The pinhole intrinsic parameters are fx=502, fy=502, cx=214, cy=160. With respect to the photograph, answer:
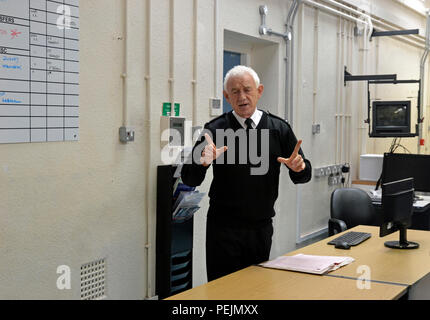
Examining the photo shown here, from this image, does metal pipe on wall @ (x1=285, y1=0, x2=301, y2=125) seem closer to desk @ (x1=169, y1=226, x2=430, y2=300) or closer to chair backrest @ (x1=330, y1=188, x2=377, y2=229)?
chair backrest @ (x1=330, y1=188, x2=377, y2=229)

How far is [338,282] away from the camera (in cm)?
237

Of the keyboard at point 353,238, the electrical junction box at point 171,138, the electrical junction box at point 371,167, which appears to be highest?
the electrical junction box at point 171,138

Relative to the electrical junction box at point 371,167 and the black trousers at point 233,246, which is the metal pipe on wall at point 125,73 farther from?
the electrical junction box at point 371,167

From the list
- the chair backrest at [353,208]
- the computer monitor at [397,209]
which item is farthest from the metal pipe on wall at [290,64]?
the computer monitor at [397,209]

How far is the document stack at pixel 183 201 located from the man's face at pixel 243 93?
42.4 inches

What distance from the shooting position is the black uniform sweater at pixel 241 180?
2.68 m

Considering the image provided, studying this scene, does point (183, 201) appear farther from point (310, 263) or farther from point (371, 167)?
point (371, 167)

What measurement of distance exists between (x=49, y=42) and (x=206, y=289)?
1.69 meters

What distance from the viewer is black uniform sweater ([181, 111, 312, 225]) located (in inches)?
105

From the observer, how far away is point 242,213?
267 cm

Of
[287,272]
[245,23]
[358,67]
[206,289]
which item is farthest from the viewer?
[358,67]

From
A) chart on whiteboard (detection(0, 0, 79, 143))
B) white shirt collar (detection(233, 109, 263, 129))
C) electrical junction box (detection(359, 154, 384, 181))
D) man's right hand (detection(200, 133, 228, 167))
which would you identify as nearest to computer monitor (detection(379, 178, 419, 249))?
white shirt collar (detection(233, 109, 263, 129))
